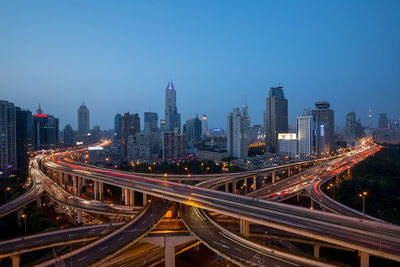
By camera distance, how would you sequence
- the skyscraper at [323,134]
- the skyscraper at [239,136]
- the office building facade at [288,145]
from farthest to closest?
the office building facade at [288,145] < the skyscraper at [323,134] < the skyscraper at [239,136]

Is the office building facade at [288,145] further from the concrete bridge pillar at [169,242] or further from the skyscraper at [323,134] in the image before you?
the concrete bridge pillar at [169,242]

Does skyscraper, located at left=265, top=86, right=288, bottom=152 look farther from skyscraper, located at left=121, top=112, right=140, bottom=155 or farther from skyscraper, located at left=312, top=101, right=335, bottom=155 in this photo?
skyscraper, located at left=121, top=112, right=140, bottom=155

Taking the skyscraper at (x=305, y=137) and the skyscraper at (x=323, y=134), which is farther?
the skyscraper at (x=323, y=134)

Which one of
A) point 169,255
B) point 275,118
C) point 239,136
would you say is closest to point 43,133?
point 239,136

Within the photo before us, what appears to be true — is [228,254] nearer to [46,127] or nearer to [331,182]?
[331,182]

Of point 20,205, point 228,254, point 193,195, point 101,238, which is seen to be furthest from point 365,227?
point 20,205

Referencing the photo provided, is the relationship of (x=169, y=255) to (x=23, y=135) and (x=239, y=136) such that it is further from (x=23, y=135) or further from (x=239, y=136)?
(x=23, y=135)

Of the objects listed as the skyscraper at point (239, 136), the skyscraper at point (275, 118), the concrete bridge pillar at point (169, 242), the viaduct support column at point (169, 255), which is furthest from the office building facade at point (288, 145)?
the viaduct support column at point (169, 255)
